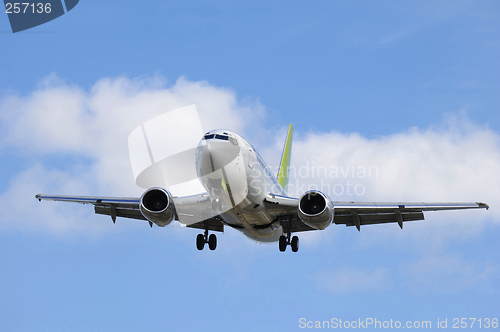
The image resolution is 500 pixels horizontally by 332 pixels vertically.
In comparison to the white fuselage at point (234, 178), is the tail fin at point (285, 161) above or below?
above

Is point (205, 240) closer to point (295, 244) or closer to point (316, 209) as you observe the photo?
point (295, 244)

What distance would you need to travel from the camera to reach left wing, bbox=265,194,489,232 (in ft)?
88.7

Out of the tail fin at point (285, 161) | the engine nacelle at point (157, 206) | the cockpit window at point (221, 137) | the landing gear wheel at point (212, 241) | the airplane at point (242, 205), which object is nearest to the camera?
the cockpit window at point (221, 137)

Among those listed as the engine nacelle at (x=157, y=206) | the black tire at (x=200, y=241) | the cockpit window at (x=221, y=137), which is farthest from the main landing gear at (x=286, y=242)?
the cockpit window at (x=221, y=137)

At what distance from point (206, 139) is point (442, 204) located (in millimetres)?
12029

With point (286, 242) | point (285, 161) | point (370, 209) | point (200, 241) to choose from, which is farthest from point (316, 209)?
point (285, 161)

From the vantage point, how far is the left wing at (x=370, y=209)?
27.0m

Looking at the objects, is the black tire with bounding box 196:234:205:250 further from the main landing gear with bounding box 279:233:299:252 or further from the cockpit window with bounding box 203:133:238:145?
the cockpit window with bounding box 203:133:238:145

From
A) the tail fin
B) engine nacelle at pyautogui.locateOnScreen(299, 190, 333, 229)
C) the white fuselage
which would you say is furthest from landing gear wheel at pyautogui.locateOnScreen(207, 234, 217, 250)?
the tail fin

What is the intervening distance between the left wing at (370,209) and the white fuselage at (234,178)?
72 cm

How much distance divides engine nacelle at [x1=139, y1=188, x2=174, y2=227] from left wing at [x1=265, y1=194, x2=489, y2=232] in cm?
471

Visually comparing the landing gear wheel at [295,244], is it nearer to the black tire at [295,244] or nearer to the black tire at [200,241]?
the black tire at [295,244]

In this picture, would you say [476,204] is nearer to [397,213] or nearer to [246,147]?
[397,213]

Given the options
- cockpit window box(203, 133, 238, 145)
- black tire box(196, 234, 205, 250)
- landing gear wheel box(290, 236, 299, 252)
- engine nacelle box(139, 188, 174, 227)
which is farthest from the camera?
landing gear wheel box(290, 236, 299, 252)
